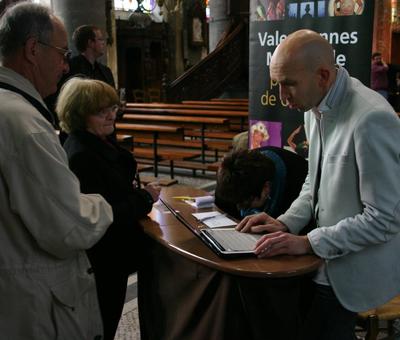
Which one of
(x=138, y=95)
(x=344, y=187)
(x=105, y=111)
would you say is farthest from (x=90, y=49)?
(x=138, y=95)

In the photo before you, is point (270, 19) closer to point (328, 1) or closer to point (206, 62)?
point (328, 1)

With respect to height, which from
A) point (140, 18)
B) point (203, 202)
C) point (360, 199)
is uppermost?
point (140, 18)

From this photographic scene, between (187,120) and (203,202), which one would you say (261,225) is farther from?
(187,120)

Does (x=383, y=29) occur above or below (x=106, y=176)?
above

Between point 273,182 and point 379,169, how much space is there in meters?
0.72

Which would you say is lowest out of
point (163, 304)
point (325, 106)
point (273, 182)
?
point (163, 304)

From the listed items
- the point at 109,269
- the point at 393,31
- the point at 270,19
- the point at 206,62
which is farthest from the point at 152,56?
the point at 109,269

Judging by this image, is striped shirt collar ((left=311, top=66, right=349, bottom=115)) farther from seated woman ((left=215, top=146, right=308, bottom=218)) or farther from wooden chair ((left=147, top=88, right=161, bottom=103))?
wooden chair ((left=147, top=88, right=161, bottom=103))

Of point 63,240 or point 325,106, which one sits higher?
point 325,106

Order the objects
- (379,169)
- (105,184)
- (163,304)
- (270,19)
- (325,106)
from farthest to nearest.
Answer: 1. (270,19)
2. (105,184)
3. (163,304)
4. (325,106)
5. (379,169)

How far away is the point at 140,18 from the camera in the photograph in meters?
17.8

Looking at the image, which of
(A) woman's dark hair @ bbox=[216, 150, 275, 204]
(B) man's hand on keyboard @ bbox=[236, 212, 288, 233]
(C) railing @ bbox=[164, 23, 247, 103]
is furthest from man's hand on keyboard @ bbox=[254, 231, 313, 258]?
(C) railing @ bbox=[164, 23, 247, 103]

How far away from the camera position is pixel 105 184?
2365mm

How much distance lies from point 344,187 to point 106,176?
1096 mm
